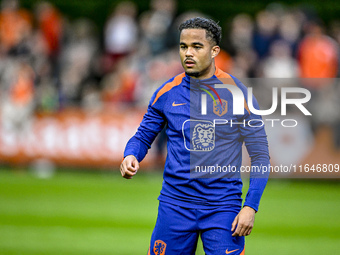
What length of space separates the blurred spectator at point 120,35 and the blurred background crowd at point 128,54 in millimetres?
26

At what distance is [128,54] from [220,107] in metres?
13.7

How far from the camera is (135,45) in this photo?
18281 mm

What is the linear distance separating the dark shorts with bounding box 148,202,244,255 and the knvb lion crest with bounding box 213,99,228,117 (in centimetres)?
68

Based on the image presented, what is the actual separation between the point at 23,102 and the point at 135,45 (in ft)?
10.7

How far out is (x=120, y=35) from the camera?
61.2 ft

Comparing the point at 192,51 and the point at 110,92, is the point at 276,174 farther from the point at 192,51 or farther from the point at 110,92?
the point at 192,51

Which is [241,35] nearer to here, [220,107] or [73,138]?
[73,138]

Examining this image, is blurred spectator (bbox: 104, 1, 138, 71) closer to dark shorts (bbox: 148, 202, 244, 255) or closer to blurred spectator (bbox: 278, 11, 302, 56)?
blurred spectator (bbox: 278, 11, 302, 56)

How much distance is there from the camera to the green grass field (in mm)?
9344

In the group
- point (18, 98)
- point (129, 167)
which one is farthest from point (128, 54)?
point (129, 167)

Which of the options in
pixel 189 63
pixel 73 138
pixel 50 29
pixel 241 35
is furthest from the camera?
pixel 50 29

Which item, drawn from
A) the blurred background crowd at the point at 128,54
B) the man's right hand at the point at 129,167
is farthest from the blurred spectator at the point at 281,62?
the man's right hand at the point at 129,167

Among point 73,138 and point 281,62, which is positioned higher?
point 281,62

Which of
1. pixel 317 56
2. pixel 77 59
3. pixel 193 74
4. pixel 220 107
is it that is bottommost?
pixel 220 107
